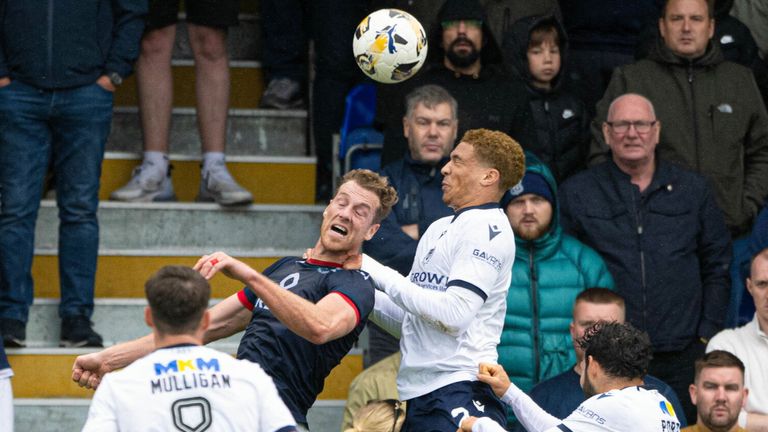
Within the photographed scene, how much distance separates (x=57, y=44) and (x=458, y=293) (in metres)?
3.74

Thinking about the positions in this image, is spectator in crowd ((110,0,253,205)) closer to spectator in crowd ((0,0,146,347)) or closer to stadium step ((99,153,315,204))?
stadium step ((99,153,315,204))

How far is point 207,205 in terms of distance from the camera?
998 cm

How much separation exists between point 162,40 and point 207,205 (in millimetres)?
1141

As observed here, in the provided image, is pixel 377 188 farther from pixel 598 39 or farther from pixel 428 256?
pixel 598 39

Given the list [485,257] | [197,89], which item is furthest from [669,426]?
[197,89]

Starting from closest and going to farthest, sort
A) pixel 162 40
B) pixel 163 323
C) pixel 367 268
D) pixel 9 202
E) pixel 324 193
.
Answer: pixel 163 323
pixel 367 268
pixel 9 202
pixel 162 40
pixel 324 193

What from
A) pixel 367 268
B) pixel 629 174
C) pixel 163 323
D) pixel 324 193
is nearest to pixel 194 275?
pixel 163 323

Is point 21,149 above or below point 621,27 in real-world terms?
below

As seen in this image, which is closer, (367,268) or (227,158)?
(367,268)

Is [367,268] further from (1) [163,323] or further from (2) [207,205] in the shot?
(2) [207,205]

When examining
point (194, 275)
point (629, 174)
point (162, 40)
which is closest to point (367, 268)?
point (194, 275)

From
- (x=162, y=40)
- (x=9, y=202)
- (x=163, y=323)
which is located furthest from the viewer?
(x=162, y=40)

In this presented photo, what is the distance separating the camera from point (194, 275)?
5.14 m

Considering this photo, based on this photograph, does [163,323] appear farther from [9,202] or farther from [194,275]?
[9,202]
